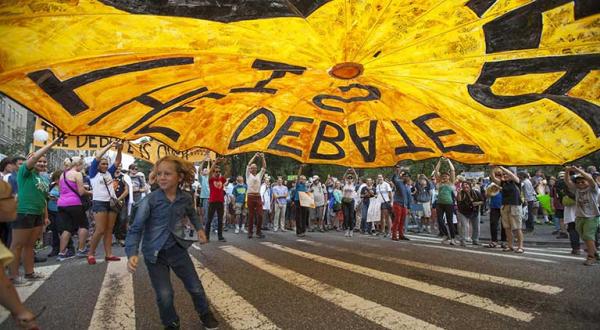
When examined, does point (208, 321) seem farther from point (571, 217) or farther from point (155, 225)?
point (571, 217)

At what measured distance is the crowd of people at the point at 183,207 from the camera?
3657 millimetres

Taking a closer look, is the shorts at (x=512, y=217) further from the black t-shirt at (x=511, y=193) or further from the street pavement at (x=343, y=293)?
the street pavement at (x=343, y=293)

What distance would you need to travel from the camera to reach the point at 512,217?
28.9ft

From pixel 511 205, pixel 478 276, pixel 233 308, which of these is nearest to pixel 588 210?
pixel 511 205

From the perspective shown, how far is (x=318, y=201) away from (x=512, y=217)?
870cm

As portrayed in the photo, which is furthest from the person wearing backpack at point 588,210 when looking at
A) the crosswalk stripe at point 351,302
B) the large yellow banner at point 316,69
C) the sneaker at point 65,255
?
the sneaker at point 65,255

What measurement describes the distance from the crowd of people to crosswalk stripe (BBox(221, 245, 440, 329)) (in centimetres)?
171

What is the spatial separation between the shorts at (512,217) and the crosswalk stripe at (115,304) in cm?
860

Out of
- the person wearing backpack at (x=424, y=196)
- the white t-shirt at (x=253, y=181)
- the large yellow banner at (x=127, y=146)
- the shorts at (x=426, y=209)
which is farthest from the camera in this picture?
the shorts at (x=426, y=209)

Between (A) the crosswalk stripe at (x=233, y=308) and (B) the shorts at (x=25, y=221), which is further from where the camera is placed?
(B) the shorts at (x=25, y=221)

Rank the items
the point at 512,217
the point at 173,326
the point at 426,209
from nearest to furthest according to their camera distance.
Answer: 1. the point at 173,326
2. the point at 512,217
3. the point at 426,209

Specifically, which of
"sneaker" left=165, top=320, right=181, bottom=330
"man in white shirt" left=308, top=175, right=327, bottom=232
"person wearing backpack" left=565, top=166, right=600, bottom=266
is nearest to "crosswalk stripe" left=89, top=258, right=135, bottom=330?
"sneaker" left=165, top=320, right=181, bottom=330

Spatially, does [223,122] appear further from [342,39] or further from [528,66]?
[528,66]

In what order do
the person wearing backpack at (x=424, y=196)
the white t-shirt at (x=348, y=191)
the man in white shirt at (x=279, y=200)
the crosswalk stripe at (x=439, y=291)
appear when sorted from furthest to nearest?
the man in white shirt at (x=279, y=200) → the person wearing backpack at (x=424, y=196) → the white t-shirt at (x=348, y=191) → the crosswalk stripe at (x=439, y=291)
